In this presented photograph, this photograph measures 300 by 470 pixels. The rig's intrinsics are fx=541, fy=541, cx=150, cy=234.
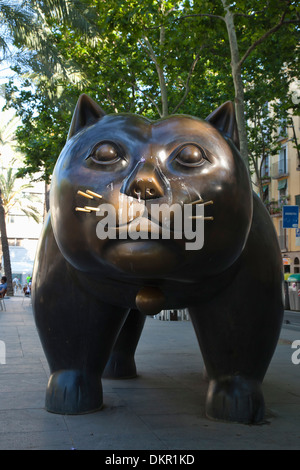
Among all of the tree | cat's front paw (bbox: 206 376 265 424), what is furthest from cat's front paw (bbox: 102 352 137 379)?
the tree

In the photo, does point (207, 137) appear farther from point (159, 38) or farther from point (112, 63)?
point (112, 63)

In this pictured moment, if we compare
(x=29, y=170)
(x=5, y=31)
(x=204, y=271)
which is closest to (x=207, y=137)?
(x=204, y=271)

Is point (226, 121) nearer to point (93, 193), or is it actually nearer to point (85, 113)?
point (85, 113)

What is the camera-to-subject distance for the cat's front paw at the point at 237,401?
11.3ft

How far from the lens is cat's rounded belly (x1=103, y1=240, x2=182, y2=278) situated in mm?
2631

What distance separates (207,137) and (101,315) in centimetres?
137

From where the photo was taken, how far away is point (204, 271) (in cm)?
288

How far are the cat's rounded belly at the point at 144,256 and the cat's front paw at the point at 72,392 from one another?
46.3 inches

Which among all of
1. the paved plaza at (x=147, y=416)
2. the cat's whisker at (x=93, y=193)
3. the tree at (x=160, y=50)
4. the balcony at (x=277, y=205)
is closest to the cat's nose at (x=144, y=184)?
the cat's whisker at (x=93, y=193)

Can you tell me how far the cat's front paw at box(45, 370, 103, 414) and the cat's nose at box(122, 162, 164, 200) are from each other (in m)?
1.51

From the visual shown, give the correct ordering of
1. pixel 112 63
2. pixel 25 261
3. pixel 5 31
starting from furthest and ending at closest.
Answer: pixel 25 261 → pixel 112 63 → pixel 5 31

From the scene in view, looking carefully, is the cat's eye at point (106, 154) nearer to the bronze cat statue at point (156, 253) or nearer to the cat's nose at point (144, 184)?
the bronze cat statue at point (156, 253)

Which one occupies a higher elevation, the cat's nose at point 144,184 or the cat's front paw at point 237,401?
the cat's nose at point 144,184

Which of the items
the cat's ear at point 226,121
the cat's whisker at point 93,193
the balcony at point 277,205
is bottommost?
the cat's whisker at point 93,193
